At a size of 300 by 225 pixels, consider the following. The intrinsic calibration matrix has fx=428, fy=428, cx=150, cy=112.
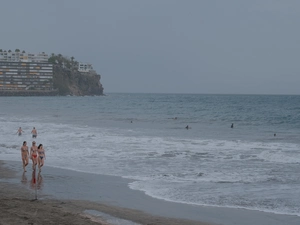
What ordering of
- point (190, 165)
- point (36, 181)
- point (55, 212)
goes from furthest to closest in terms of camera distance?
point (190, 165) < point (36, 181) < point (55, 212)

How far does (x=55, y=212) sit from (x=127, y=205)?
244cm

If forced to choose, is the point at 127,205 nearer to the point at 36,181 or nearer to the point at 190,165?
the point at 36,181

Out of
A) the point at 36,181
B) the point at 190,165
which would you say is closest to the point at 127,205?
the point at 36,181

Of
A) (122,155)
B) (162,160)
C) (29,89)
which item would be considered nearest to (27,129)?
(122,155)

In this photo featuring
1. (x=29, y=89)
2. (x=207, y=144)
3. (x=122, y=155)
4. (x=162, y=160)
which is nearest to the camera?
(x=162, y=160)

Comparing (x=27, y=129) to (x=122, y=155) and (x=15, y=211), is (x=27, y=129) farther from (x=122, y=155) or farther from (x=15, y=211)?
(x=15, y=211)

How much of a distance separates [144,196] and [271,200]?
12.6 feet

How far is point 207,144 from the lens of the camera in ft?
89.1

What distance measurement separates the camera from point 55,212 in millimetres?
10289

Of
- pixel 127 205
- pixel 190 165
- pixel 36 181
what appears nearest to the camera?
pixel 127 205


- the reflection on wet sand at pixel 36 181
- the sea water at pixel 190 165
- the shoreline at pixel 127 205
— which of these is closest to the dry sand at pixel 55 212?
the shoreline at pixel 127 205

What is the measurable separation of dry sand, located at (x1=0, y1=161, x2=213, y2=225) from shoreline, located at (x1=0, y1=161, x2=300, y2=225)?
0.02 meters

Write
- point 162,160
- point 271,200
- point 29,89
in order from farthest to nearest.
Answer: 1. point 29,89
2. point 162,160
3. point 271,200

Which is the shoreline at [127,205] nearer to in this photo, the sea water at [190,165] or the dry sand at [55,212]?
the dry sand at [55,212]
